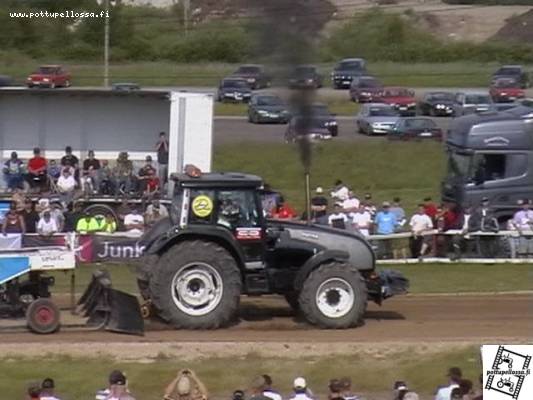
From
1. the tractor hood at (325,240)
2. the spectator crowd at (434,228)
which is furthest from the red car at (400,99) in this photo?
the tractor hood at (325,240)

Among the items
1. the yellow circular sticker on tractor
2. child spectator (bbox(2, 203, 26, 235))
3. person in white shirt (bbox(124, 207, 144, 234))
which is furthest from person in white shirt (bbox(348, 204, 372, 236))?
the yellow circular sticker on tractor

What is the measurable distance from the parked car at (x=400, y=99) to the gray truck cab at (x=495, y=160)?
51.0ft

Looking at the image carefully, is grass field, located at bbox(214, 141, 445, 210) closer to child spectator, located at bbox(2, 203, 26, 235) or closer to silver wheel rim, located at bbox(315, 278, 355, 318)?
child spectator, located at bbox(2, 203, 26, 235)

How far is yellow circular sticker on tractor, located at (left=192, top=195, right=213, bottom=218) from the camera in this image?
16906mm

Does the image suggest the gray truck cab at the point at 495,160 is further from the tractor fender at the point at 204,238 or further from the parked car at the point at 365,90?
the parked car at the point at 365,90

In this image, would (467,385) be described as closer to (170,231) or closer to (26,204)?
(170,231)

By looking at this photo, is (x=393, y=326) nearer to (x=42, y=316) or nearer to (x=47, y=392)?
(x=42, y=316)

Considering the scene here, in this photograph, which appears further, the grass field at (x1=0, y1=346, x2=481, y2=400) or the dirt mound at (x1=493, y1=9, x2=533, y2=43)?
the dirt mound at (x1=493, y1=9, x2=533, y2=43)

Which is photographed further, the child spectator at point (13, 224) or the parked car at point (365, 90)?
the parked car at point (365, 90)

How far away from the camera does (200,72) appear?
109ft

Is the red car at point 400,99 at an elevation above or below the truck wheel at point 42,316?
above

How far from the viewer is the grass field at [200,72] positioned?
98.1 feet

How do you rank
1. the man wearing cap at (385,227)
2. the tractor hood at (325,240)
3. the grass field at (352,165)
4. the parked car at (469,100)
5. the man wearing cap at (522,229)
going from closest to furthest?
the tractor hood at (325,240) → the man wearing cap at (522,229) → the man wearing cap at (385,227) → the grass field at (352,165) → the parked car at (469,100)

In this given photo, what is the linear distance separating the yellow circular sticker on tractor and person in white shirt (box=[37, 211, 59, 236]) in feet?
20.3
